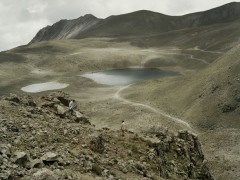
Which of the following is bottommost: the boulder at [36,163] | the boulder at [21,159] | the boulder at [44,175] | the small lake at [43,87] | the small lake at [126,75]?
the small lake at [126,75]

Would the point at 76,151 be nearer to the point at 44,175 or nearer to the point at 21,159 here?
the point at 21,159

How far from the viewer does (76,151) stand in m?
24.9

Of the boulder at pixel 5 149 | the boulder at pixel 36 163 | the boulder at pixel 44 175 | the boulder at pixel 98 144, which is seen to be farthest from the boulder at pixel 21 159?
the boulder at pixel 98 144

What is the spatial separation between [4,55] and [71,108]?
129 m

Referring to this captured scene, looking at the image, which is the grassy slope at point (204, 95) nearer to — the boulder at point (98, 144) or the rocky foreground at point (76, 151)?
the rocky foreground at point (76, 151)

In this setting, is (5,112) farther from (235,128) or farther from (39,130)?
(235,128)

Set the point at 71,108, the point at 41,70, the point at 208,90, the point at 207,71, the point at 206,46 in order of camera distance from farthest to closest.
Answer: the point at 206,46, the point at 41,70, the point at 207,71, the point at 208,90, the point at 71,108

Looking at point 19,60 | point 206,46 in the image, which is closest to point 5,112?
point 19,60

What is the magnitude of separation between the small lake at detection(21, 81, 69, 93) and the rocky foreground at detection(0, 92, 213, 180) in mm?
78275

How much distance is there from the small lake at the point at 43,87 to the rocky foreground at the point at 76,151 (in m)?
78.3

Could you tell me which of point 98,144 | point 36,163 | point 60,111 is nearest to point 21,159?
point 36,163

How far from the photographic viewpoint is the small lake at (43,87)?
4446 inches

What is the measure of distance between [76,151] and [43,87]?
312 feet

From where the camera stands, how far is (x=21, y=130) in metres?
25.7
